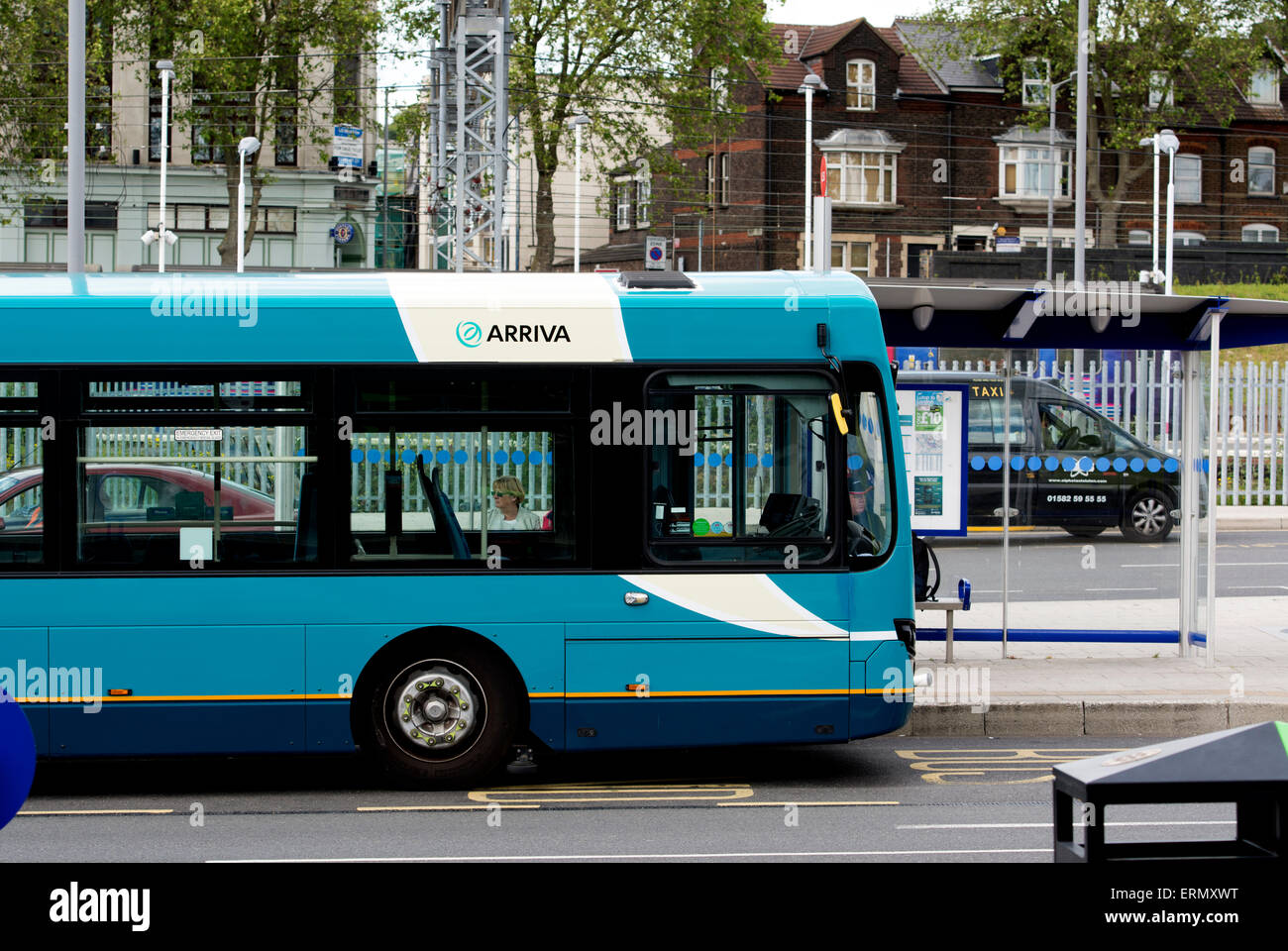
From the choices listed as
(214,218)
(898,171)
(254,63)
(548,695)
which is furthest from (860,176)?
(548,695)

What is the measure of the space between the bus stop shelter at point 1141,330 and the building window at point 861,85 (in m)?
47.4

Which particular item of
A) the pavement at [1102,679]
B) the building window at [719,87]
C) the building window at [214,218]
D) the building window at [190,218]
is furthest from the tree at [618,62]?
the pavement at [1102,679]

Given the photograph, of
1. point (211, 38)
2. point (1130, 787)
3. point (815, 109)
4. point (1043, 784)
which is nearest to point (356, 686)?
point (1043, 784)

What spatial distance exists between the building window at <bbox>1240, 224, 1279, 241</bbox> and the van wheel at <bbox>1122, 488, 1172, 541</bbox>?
5276 centimetres

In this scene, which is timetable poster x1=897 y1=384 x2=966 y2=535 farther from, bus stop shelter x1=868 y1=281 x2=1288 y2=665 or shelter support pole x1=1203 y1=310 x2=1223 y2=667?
shelter support pole x1=1203 y1=310 x2=1223 y2=667

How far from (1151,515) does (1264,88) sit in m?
57.4

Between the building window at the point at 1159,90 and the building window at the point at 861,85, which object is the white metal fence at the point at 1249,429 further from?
the building window at the point at 861,85

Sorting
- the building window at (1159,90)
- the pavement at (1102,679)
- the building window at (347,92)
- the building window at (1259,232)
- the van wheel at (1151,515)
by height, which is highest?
the building window at (1159,90)

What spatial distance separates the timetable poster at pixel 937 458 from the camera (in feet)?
36.2

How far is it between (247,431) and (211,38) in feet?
142

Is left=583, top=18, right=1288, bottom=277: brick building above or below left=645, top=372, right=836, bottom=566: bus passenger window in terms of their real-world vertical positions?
above

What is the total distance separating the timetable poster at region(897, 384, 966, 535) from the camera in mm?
11023

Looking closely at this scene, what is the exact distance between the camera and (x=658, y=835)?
7117 mm

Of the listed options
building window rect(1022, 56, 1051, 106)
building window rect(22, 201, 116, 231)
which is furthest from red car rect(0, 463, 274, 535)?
building window rect(1022, 56, 1051, 106)
